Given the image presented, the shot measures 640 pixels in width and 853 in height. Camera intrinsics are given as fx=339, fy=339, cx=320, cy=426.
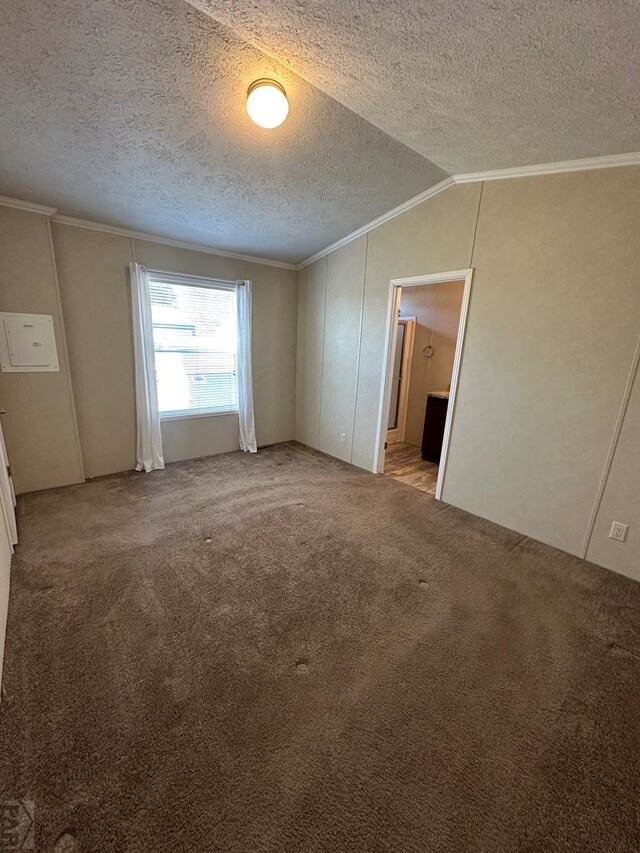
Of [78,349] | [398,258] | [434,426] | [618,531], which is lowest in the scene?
[618,531]

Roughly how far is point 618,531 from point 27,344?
4.95 metres

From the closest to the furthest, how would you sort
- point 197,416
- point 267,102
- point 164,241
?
1. point 267,102
2. point 164,241
3. point 197,416

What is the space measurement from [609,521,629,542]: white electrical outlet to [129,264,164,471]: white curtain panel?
420 centimetres

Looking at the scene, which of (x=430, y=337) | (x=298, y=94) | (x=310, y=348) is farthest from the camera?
(x=430, y=337)

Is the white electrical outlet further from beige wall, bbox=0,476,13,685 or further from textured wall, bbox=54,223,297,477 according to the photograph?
textured wall, bbox=54,223,297,477

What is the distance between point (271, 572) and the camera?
→ 89.0 inches

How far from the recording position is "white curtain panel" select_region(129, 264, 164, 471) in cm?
348

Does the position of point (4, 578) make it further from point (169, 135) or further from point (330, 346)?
point (330, 346)

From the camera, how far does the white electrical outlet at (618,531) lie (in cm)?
236

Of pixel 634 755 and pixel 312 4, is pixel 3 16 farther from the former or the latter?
pixel 634 755

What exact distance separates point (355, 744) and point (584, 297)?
2923mm

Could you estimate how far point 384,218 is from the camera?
3520mm

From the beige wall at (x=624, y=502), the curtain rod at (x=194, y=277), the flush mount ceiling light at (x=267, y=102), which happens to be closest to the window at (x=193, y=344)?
the curtain rod at (x=194, y=277)

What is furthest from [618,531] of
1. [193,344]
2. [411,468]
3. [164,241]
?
[164,241]
